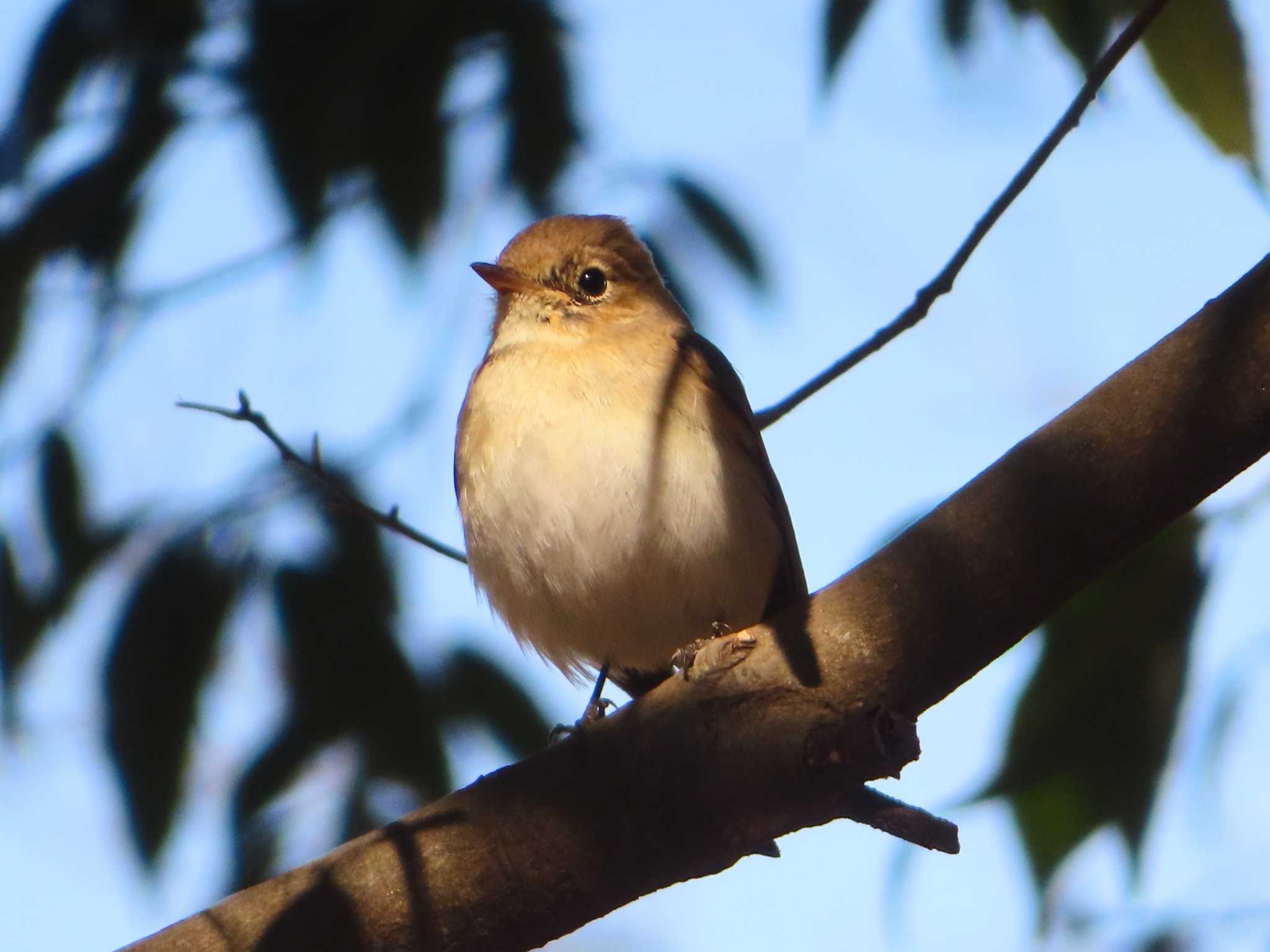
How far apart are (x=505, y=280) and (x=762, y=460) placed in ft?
2.96

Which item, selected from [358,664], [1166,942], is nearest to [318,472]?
[358,664]

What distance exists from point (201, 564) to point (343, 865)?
1456 mm

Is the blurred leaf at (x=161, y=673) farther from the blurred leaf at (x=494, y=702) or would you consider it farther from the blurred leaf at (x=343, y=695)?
the blurred leaf at (x=494, y=702)

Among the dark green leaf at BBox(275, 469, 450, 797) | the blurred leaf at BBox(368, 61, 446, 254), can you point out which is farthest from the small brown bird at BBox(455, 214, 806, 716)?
the blurred leaf at BBox(368, 61, 446, 254)

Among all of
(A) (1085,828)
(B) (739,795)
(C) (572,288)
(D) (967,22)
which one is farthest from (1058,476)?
(C) (572,288)

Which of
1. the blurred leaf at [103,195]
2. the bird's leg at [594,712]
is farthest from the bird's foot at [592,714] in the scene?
the blurred leaf at [103,195]

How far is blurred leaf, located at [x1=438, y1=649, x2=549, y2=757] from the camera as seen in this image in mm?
3910

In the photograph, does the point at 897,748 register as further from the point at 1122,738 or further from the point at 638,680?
the point at 638,680

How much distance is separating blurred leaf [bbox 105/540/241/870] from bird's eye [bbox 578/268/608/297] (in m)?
1.30

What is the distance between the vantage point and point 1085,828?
12.0 ft

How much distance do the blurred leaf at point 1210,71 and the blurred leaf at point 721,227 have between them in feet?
4.92

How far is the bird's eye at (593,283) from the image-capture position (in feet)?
14.4

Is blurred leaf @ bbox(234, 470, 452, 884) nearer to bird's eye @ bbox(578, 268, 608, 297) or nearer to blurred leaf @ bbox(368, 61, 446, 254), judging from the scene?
blurred leaf @ bbox(368, 61, 446, 254)

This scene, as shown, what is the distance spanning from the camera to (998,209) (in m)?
2.88
